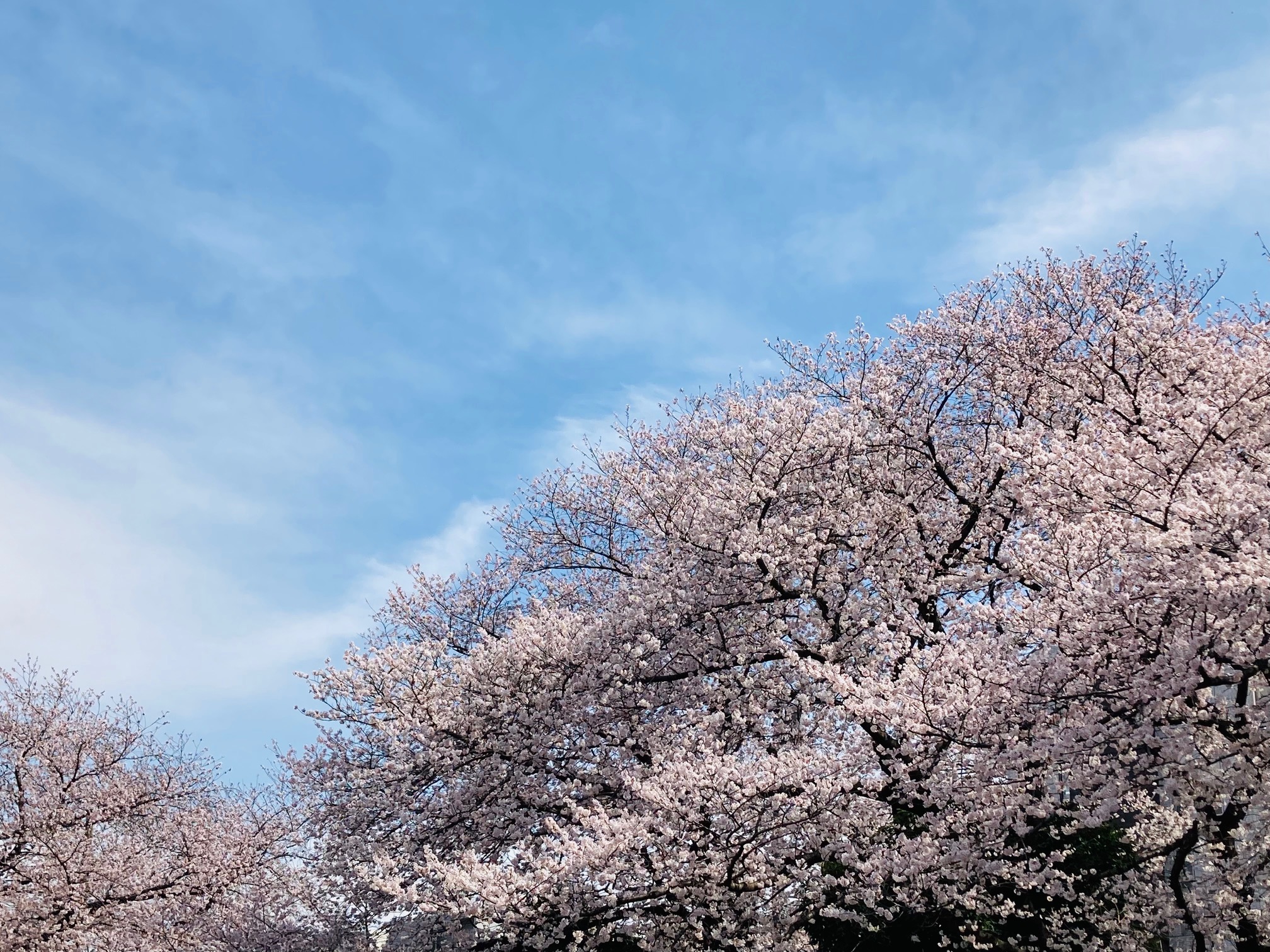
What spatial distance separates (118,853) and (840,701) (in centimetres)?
1572

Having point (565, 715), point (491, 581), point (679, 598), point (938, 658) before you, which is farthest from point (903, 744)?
point (491, 581)

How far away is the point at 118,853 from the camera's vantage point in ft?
65.7

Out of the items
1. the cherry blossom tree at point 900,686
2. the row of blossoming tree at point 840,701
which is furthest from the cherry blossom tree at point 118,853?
the cherry blossom tree at point 900,686

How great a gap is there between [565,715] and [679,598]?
2527 millimetres

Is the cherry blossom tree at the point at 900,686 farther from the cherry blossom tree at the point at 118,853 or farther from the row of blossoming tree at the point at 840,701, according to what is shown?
the cherry blossom tree at the point at 118,853

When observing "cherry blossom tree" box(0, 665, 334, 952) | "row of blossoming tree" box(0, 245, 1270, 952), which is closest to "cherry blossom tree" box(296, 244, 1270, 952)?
"row of blossoming tree" box(0, 245, 1270, 952)

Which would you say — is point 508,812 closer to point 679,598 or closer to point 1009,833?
point 679,598

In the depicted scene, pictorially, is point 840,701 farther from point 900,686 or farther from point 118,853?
point 118,853

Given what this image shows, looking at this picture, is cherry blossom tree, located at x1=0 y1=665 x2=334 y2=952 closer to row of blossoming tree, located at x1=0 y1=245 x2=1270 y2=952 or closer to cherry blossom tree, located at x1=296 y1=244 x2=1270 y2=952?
row of blossoming tree, located at x1=0 y1=245 x2=1270 y2=952

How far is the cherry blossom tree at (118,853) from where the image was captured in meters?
19.0

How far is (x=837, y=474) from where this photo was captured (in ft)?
49.9

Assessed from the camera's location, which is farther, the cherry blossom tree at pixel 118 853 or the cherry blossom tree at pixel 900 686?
the cherry blossom tree at pixel 118 853

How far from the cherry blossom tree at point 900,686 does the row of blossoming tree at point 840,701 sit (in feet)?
0.20

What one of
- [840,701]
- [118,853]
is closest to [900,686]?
[840,701]
